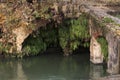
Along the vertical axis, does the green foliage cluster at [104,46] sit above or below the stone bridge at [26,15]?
below

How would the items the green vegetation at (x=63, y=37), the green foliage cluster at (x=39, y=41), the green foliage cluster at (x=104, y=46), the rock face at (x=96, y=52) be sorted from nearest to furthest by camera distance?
the green foliage cluster at (x=104, y=46) < the rock face at (x=96, y=52) < the green vegetation at (x=63, y=37) < the green foliage cluster at (x=39, y=41)

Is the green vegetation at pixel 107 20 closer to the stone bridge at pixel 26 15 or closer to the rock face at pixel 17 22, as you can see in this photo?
the stone bridge at pixel 26 15

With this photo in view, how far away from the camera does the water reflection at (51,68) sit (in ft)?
66.7

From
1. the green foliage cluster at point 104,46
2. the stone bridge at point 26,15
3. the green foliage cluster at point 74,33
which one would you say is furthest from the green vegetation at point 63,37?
the green foliage cluster at point 104,46

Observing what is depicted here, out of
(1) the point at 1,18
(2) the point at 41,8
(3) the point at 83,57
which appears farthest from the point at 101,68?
(1) the point at 1,18

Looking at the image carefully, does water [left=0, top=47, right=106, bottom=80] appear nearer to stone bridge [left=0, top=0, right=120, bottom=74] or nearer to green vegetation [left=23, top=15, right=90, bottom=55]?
green vegetation [left=23, top=15, right=90, bottom=55]

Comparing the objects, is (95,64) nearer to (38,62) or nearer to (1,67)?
(38,62)

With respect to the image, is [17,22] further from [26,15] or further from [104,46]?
[104,46]

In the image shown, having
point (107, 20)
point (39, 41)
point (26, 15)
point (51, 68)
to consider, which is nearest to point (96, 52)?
point (107, 20)

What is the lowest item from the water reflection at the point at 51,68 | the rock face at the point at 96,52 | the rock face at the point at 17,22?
the water reflection at the point at 51,68

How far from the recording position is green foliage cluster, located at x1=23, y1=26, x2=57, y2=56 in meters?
24.1

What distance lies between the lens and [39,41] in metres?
24.8

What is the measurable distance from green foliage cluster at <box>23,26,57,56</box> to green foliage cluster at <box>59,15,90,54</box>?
1.10m

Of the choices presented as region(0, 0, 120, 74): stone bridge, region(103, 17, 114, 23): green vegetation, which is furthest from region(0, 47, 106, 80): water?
region(103, 17, 114, 23): green vegetation
